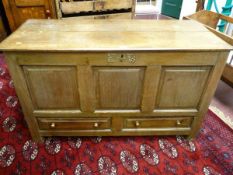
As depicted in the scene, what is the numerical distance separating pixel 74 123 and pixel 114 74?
0.54 meters

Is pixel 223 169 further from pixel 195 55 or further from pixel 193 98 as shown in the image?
pixel 195 55

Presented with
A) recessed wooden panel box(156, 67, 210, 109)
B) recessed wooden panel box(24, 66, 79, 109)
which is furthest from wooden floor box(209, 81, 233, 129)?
recessed wooden panel box(24, 66, 79, 109)

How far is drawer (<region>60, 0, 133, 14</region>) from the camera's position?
2.08 meters

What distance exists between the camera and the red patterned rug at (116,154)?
4.41 ft

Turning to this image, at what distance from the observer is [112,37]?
115 cm

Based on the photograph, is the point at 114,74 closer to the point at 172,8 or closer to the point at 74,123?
the point at 74,123

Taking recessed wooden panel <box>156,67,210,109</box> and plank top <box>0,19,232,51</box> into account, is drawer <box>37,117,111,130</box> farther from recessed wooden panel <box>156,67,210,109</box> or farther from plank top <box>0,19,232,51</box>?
plank top <box>0,19,232,51</box>

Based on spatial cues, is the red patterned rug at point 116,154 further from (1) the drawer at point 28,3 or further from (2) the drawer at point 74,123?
(1) the drawer at point 28,3

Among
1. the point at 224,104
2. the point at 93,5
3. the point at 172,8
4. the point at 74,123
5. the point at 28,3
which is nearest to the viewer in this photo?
the point at 74,123

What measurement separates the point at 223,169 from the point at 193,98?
1.92 ft

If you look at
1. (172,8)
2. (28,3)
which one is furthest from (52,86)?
(172,8)

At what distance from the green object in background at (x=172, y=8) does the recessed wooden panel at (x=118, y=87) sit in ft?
12.9

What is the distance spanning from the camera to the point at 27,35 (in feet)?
3.77

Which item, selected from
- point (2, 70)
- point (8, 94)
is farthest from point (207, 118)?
point (2, 70)
